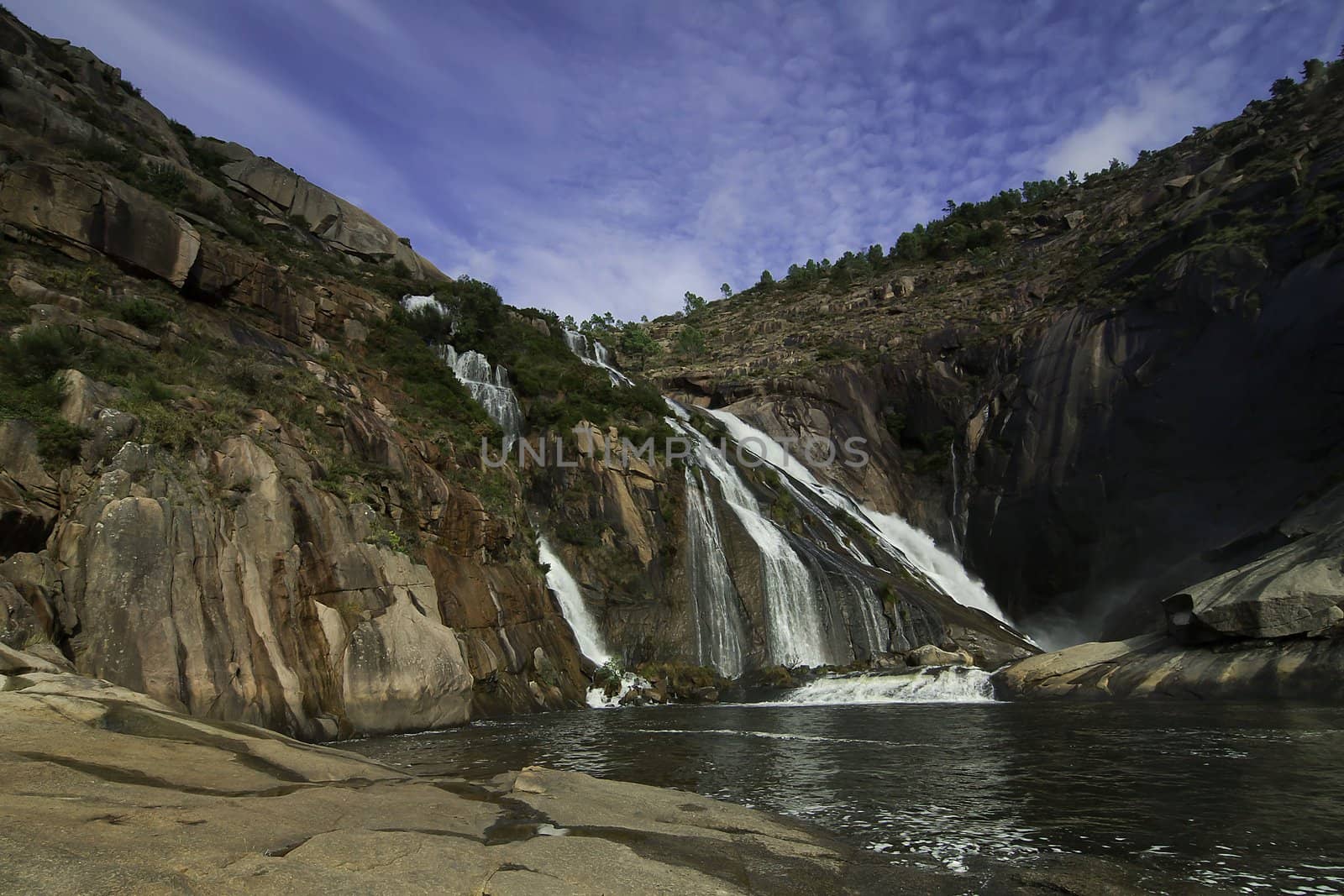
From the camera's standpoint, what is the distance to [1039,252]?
84.8m

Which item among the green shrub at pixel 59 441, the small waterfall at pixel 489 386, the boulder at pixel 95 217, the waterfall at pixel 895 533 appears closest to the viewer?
the green shrub at pixel 59 441

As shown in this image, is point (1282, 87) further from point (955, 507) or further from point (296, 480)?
point (296, 480)

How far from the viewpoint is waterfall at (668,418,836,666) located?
3447 centimetres

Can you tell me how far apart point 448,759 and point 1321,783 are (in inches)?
559

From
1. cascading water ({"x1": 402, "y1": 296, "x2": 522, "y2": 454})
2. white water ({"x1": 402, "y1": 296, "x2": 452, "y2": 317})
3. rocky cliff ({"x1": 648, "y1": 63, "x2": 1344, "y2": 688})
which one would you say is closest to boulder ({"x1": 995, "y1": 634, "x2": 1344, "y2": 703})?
rocky cliff ({"x1": 648, "y1": 63, "x2": 1344, "y2": 688})

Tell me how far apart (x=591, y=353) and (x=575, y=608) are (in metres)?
29.8

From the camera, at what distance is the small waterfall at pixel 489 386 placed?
129ft

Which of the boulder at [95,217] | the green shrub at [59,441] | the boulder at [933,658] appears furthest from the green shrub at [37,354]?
the boulder at [933,658]

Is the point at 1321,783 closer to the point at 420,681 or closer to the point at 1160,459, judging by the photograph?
the point at 420,681

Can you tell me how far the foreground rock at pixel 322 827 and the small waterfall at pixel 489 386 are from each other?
1132 inches

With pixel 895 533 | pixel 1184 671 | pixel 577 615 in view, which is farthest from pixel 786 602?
pixel 895 533

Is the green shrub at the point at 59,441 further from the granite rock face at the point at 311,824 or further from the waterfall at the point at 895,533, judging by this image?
the waterfall at the point at 895,533

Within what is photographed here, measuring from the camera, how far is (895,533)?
184 feet

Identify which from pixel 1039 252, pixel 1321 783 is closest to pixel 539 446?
pixel 1321 783
